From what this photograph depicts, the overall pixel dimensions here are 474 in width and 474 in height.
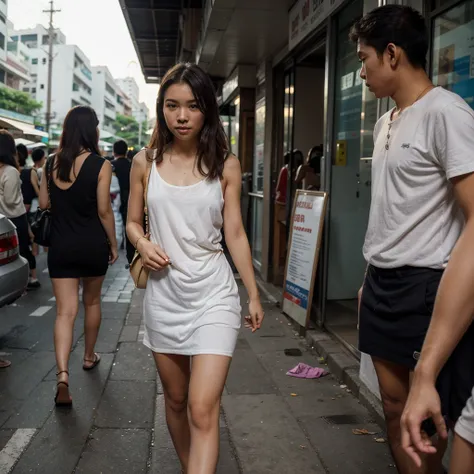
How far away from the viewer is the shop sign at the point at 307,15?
6059mm

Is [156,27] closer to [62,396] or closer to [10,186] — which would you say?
[10,186]

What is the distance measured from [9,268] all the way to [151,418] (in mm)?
2407

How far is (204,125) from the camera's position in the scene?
2.92 metres

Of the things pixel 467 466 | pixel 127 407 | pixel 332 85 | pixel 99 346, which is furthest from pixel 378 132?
pixel 99 346

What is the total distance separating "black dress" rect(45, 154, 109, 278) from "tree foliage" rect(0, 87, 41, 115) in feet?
209

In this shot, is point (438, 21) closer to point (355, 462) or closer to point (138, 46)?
point (355, 462)

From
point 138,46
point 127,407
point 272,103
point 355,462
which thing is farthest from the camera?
point 138,46

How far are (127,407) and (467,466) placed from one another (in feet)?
10.7

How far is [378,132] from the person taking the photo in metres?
2.67

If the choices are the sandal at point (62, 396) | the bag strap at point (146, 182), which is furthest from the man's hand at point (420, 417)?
the sandal at point (62, 396)

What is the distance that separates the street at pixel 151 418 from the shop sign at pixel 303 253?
0.43 meters

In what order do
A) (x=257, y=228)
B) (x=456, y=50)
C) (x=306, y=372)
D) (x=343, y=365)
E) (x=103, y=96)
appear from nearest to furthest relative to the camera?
(x=456, y=50) → (x=343, y=365) → (x=306, y=372) → (x=257, y=228) → (x=103, y=96)

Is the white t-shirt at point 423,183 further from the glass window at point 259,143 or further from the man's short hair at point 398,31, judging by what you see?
the glass window at point 259,143

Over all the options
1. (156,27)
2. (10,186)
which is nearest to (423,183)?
(10,186)
